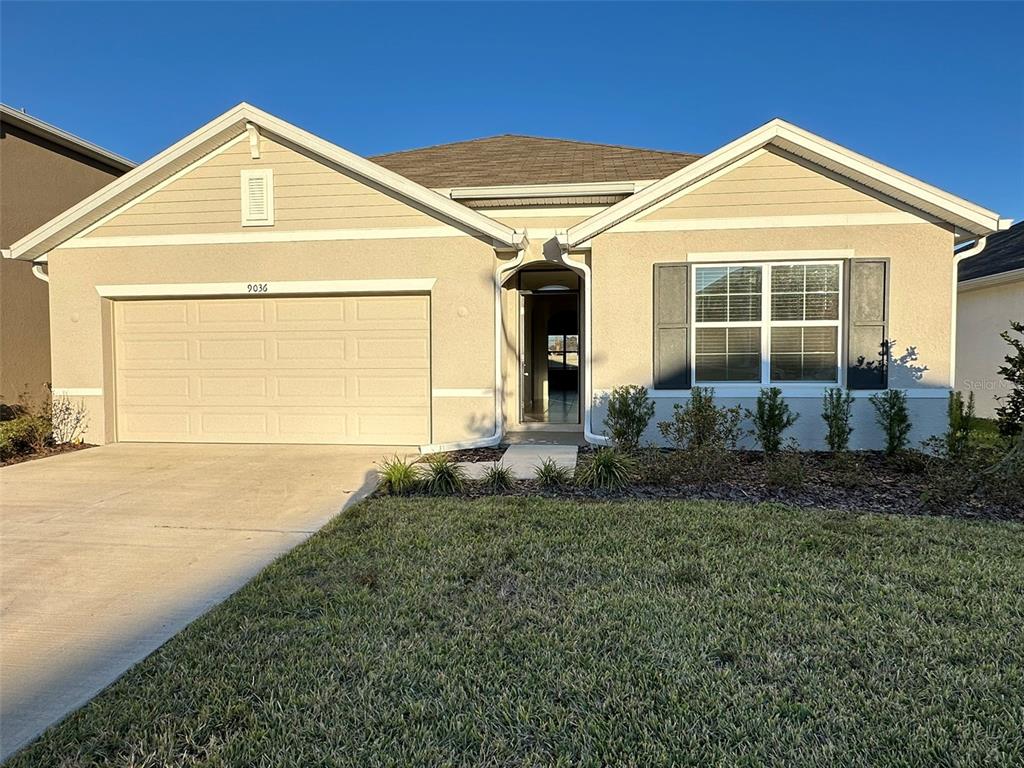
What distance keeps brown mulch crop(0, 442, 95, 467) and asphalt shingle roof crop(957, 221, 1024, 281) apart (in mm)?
17299

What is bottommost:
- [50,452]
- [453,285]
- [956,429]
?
[50,452]

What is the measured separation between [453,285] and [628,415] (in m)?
3.21

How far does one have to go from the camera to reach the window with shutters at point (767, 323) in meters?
8.23

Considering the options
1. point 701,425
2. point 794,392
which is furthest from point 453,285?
point 794,392

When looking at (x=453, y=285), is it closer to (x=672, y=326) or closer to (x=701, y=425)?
(x=672, y=326)

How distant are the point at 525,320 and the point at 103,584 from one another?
788cm

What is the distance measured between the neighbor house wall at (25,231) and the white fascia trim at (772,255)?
12.2 meters

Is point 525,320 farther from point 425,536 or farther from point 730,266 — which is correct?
point 425,536

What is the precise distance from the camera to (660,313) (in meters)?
8.45

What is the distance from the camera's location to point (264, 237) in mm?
9086

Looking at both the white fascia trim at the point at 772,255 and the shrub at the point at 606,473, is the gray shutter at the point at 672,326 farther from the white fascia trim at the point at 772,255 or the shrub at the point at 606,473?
the shrub at the point at 606,473

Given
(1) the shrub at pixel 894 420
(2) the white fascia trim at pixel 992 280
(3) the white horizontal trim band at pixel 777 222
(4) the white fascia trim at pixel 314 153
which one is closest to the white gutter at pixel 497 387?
(4) the white fascia trim at pixel 314 153

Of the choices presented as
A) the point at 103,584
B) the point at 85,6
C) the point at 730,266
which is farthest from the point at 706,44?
the point at 103,584

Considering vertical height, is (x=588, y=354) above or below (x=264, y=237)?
below
